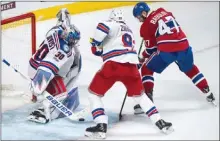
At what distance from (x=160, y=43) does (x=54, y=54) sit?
0.49 meters

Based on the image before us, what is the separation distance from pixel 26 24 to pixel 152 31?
0.76 meters

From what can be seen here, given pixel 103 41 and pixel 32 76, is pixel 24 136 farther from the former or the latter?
pixel 103 41

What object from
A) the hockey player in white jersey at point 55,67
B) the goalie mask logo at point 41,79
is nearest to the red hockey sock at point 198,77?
the hockey player in white jersey at point 55,67

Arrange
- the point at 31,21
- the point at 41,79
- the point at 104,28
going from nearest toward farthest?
the point at 104,28
the point at 41,79
the point at 31,21

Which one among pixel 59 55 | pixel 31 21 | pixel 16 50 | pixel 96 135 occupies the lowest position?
pixel 96 135

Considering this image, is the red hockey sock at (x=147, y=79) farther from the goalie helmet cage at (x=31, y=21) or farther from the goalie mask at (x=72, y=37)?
the goalie helmet cage at (x=31, y=21)

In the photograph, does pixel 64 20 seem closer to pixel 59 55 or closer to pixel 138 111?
pixel 59 55

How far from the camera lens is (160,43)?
8.46 feet

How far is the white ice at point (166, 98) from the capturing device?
2.43 meters

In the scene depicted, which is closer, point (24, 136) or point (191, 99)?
point (24, 136)

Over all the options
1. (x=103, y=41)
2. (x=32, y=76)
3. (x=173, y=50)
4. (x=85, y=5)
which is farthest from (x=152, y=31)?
(x=85, y=5)

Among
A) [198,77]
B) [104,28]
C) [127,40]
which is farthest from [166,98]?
[104,28]

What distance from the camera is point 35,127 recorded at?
98.0 inches

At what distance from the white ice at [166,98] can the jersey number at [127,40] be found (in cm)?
37
